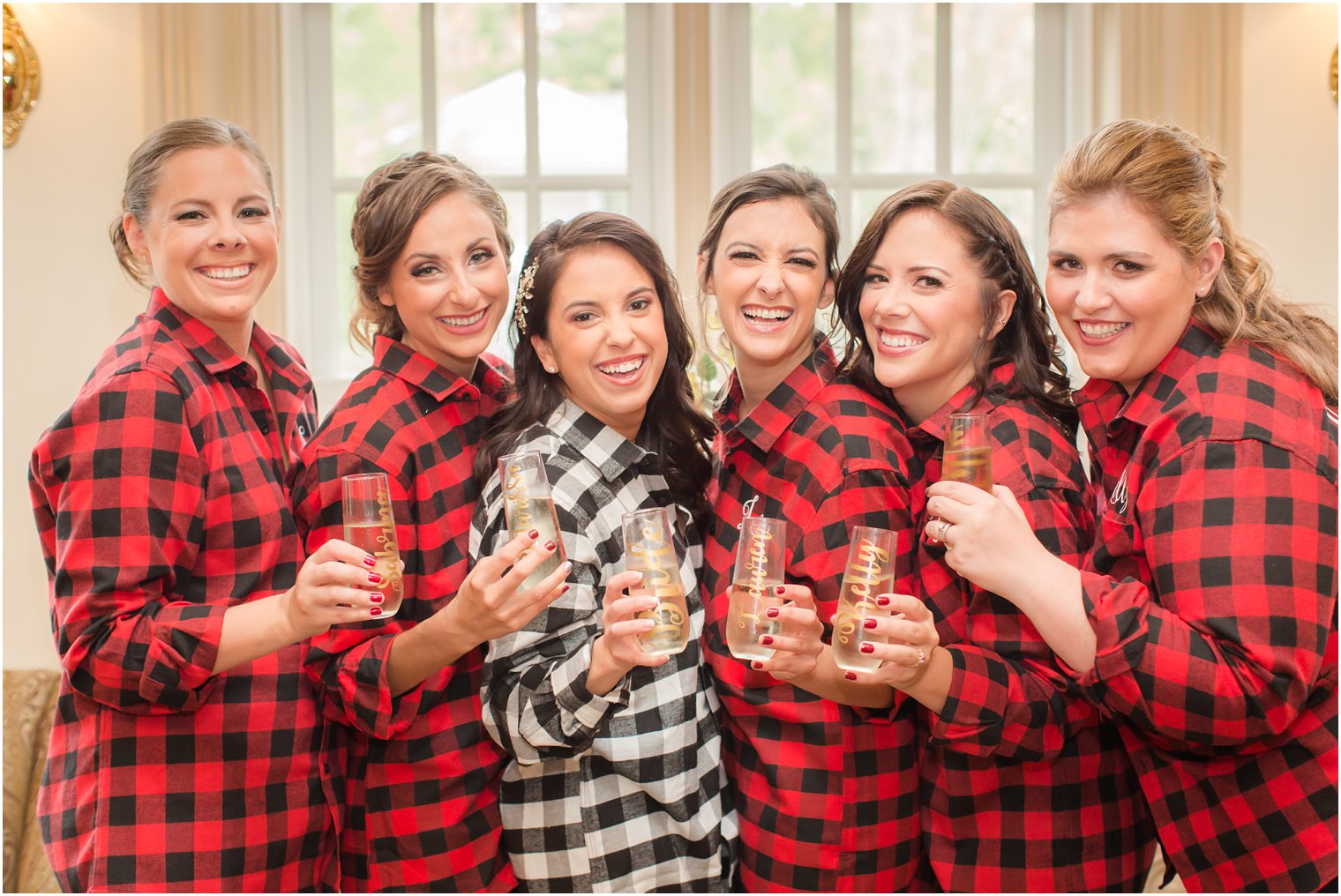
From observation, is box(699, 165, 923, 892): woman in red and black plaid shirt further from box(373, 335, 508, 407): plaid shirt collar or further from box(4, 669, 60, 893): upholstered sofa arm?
box(4, 669, 60, 893): upholstered sofa arm

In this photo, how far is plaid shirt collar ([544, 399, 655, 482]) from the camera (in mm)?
1938

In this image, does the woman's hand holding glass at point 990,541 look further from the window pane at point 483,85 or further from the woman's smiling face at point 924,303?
the window pane at point 483,85

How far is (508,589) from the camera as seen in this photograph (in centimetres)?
161

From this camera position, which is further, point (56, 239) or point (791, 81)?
point (791, 81)

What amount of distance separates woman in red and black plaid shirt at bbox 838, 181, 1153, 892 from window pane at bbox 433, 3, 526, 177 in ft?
8.16

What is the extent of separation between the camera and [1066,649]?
1.64m

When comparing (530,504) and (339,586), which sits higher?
(530,504)

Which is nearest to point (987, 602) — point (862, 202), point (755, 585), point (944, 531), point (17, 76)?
point (944, 531)

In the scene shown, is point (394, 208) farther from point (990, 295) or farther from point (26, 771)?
point (26, 771)

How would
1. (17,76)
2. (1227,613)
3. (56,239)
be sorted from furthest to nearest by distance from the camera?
(56,239) → (17,76) → (1227,613)

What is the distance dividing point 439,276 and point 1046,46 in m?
3.27

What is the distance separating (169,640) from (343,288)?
2774 millimetres

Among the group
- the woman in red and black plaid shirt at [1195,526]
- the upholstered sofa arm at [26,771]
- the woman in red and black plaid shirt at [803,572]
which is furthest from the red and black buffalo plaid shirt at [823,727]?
the upholstered sofa arm at [26,771]

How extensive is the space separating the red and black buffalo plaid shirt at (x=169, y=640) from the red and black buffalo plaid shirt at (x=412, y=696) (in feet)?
0.29
